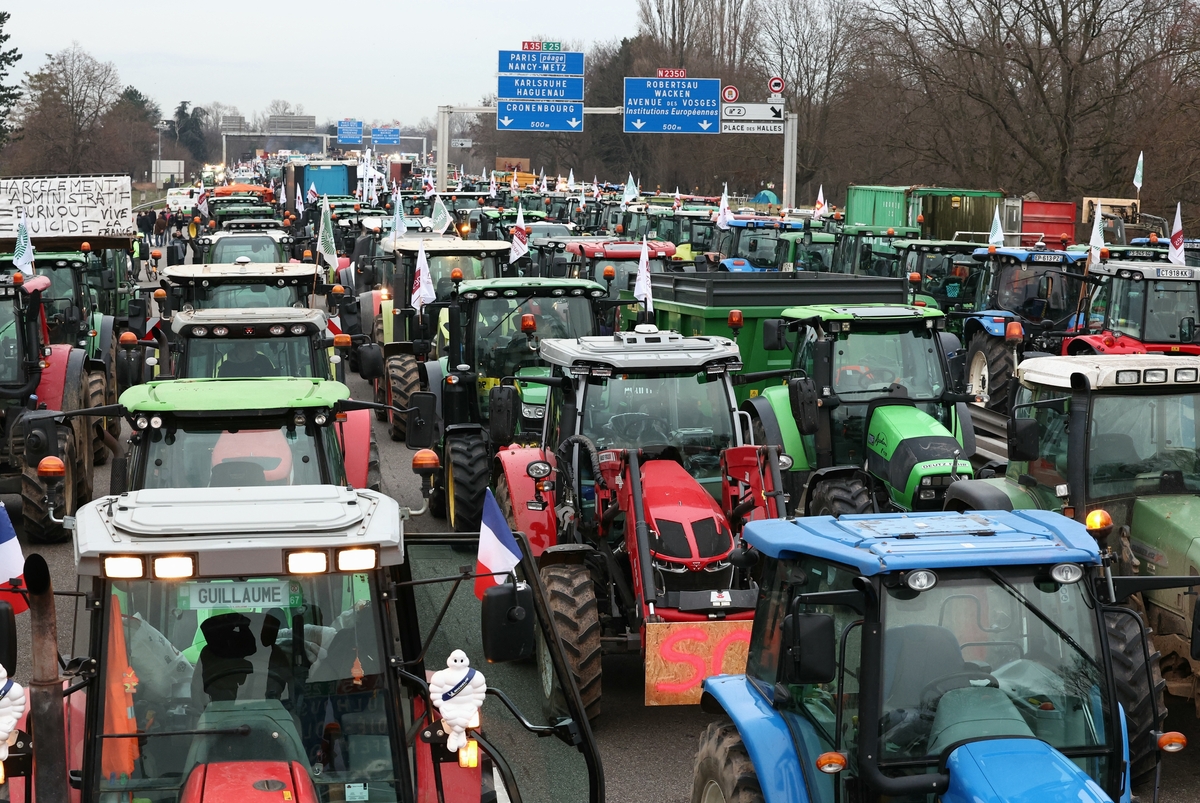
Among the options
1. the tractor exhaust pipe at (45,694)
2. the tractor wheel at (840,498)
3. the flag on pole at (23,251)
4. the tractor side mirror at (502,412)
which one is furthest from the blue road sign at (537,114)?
the tractor exhaust pipe at (45,694)

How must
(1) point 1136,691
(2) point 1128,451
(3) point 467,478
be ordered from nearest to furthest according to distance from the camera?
(1) point 1136,691 → (2) point 1128,451 → (3) point 467,478

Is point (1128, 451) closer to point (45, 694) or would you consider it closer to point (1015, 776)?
point (1015, 776)

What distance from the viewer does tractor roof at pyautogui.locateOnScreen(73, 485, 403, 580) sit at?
448 centimetres

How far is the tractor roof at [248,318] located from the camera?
12.0 meters

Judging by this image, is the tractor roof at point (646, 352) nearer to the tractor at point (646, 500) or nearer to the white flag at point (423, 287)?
the tractor at point (646, 500)

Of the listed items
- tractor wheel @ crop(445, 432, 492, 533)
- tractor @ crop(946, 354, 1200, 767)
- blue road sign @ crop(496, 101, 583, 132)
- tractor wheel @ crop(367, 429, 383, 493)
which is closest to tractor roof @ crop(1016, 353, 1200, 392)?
tractor @ crop(946, 354, 1200, 767)

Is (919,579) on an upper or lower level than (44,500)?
upper

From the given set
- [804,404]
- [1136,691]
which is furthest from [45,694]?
[804,404]

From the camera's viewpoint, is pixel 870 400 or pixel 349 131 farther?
pixel 349 131

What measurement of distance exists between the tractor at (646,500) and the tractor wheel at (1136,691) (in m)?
2.03

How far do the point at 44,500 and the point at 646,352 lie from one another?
5770 millimetres

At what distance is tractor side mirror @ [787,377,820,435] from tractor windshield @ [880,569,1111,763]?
6.30 metres

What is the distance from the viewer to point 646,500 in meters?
8.75

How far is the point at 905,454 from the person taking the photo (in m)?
11.4
